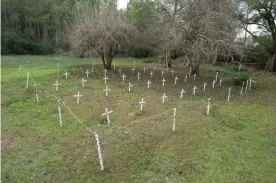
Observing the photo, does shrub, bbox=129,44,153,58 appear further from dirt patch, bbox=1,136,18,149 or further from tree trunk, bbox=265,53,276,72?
dirt patch, bbox=1,136,18,149

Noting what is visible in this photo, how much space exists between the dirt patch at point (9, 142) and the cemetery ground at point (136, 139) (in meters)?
0.03

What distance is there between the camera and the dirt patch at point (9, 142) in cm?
723

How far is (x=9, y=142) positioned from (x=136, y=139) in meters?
3.97

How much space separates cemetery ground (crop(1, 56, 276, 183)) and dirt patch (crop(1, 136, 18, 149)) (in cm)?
3

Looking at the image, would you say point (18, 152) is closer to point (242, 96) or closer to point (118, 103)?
point (118, 103)

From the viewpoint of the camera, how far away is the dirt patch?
285 inches

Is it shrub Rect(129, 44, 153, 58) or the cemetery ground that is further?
shrub Rect(129, 44, 153, 58)

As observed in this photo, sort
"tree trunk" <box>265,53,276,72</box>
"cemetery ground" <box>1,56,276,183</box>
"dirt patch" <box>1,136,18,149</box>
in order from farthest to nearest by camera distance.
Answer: "tree trunk" <box>265,53,276,72</box>
"dirt patch" <box>1,136,18,149</box>
"cemetery ground" <box>1,56,276,183</box>

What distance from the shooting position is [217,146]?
24.7ft

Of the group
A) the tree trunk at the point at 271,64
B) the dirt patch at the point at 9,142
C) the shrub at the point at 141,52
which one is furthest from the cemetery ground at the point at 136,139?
the shrub at the point at 141,52

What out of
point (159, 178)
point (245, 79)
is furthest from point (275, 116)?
point (159, 178)

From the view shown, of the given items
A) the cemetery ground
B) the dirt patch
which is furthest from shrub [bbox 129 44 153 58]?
the dirt patch

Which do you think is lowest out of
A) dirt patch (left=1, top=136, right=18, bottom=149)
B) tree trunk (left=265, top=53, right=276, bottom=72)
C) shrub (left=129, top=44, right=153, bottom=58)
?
dirt patch (left=1, top=136, right=18, bottom=149)

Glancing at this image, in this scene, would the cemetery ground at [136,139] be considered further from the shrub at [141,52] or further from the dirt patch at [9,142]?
the shrub at [141,52]
